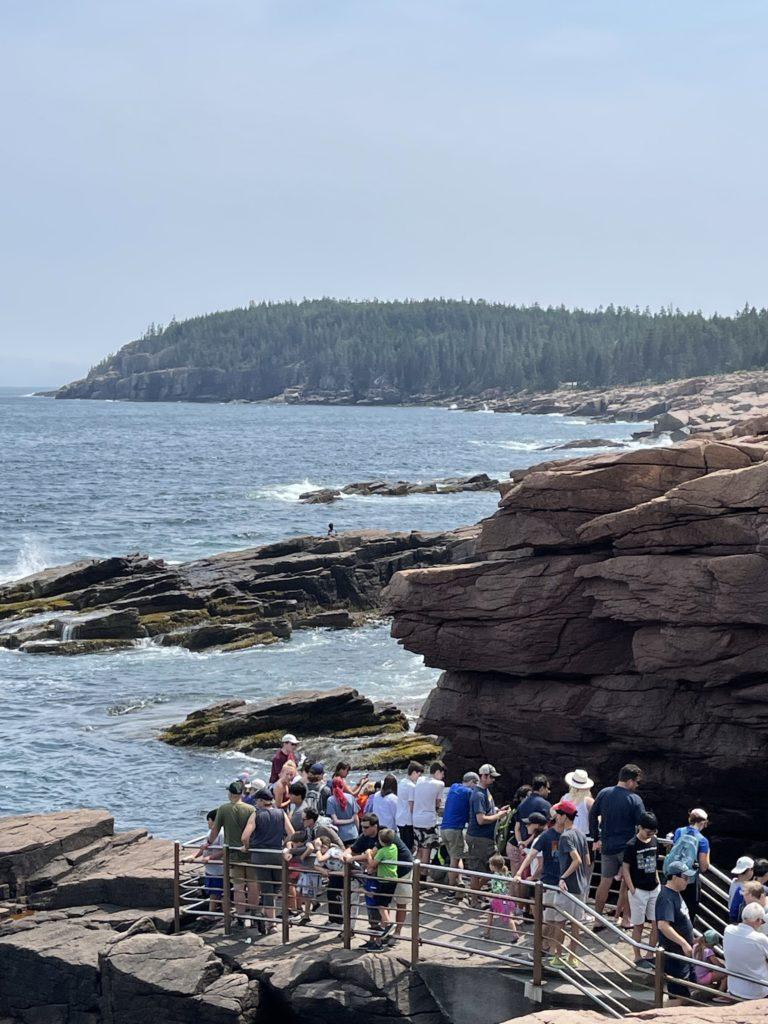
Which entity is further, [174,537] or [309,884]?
[174,537]

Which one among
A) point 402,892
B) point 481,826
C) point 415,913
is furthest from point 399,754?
point 415,913

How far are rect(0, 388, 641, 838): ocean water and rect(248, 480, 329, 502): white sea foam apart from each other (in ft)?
0.72

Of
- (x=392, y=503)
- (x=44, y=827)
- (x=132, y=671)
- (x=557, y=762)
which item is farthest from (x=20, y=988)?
(x=392, y=503)

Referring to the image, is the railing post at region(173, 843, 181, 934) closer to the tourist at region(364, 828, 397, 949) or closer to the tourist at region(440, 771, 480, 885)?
the tourist at region(364, 828, 397, 949)

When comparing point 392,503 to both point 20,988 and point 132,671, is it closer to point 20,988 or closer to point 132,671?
point 132,671

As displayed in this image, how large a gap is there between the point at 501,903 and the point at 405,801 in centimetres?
238

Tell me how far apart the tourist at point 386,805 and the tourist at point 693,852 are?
4.13 metres

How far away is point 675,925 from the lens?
546 inches

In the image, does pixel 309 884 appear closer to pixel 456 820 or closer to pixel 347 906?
pixel 347 906

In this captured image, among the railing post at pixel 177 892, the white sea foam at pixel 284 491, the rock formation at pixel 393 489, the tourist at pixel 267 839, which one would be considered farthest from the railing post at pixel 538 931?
the white sea foam at pixel 284 491

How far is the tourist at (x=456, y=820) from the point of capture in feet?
56.5

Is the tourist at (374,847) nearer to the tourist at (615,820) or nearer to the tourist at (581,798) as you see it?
the tourist at (581,798)

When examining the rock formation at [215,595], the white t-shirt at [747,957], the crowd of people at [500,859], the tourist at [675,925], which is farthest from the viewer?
the rock formation at [215,595]

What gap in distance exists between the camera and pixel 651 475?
2136cm
